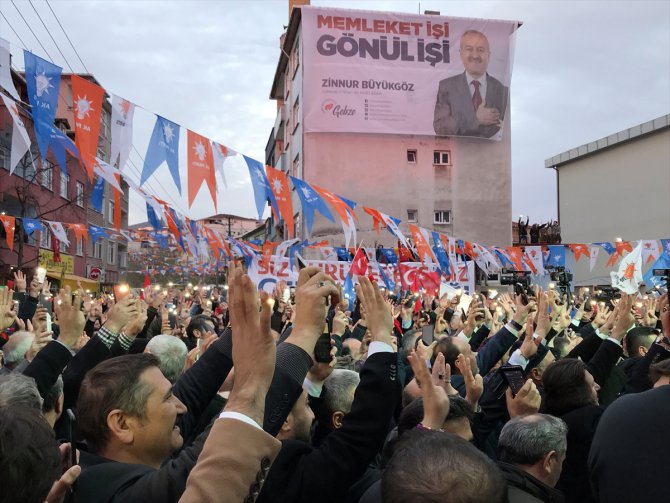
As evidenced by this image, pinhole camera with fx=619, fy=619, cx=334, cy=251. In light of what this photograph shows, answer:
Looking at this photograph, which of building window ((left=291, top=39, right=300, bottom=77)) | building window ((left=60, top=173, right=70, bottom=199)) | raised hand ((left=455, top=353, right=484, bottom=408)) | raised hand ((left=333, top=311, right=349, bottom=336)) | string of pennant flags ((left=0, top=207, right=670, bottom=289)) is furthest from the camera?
building window ((left=291, top=39, right=300, bottom=77))

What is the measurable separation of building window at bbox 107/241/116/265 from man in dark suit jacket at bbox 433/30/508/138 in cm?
2854

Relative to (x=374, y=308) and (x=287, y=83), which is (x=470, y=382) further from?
(x=287, y=83)

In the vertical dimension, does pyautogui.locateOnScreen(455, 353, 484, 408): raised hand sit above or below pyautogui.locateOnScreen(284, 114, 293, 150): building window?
below

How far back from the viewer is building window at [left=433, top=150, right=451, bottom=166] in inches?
1298

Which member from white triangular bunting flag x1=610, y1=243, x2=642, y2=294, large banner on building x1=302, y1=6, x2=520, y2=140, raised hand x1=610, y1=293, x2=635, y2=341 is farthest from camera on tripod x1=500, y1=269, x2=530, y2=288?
large banner on building x1=302, y1=6, x2=520, y2=140

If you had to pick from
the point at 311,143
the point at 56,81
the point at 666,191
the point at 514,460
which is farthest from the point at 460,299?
the point at 666,191

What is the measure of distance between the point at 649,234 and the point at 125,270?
39972 mm

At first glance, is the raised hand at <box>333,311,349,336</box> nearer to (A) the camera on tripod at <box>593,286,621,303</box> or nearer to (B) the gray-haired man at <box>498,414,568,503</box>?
(B) the gray-haired man at <box>498,414,568,503</box>

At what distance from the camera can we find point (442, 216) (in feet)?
109

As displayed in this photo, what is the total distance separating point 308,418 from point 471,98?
31245 mm

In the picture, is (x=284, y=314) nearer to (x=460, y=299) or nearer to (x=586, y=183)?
(x=460, y=299)

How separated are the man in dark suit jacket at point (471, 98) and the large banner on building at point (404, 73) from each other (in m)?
0.05

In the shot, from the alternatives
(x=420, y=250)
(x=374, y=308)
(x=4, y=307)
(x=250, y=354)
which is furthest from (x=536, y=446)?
(x=420, y=250)

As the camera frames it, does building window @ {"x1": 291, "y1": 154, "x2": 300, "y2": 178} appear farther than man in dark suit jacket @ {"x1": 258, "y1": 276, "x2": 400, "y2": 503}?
Yes
